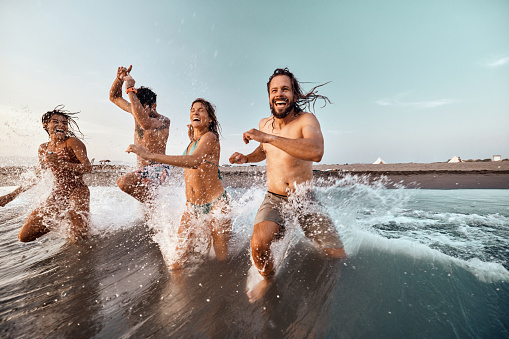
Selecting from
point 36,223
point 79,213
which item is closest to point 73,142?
point 79,213

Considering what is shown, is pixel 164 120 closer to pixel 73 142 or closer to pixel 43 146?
pixel 73 142

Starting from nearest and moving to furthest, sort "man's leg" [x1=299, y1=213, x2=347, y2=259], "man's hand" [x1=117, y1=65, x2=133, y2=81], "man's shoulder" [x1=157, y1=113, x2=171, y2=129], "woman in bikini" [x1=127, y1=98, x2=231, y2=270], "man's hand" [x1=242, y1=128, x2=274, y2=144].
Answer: "man's hand" [x1=242, y1=128, x2=274, y2=144], "man's leg" [x1=299, y1=213, x2=347, y2=259], "woman in bikini" [x1=127, y1=98, x2=231, y2=270], "man's hand" [x1=117, y1=65, x2=133, y2=81], "man's shoulder" [x1=157, y1=113, x2=171, y2=129]

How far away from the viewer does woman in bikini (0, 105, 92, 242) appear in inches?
145

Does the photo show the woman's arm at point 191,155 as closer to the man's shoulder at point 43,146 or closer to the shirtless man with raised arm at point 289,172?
the shirtless man with raised arm at point 289,172

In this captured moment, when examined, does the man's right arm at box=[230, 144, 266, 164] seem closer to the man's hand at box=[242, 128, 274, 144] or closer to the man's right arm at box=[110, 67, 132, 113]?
the man's hand at box=[242, 128, 274, 144]

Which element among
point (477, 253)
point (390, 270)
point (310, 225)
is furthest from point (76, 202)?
point (477, 253)

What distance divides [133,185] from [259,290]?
2.75m

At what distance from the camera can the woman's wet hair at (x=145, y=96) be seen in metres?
3.97

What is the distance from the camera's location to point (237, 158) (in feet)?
9.84

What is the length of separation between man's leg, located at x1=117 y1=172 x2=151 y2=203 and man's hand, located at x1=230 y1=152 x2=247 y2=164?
180 centimetres

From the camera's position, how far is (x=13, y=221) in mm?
4895

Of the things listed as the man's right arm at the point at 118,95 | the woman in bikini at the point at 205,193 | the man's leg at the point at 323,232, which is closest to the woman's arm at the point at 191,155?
the woman in bikini at the point at 205,193

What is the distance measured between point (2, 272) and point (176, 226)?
1879 mm

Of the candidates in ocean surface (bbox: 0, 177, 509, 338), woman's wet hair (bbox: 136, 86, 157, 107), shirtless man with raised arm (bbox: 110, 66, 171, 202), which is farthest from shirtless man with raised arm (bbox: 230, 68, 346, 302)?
woman's wet hair (bbox: 136, 86, 157, 107)
